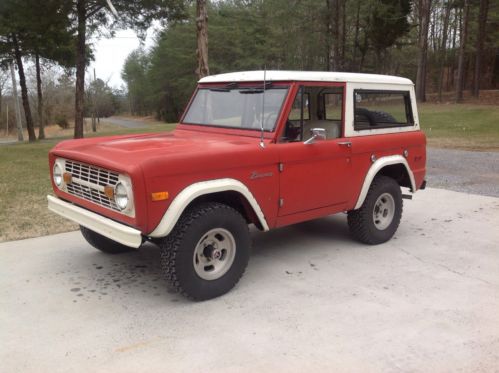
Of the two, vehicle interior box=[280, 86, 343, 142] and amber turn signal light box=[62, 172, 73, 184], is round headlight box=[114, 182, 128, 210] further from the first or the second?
vehicle interior box=[280, 86, 343, 142]

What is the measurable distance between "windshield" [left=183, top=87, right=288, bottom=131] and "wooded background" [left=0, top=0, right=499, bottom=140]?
38.7 ft

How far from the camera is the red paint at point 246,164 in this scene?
3318 millimetres

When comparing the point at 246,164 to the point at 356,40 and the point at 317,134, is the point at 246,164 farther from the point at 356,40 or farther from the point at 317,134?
the point at 356,40

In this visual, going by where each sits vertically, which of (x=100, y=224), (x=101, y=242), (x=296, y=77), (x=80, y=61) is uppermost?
(x=80, y=61)

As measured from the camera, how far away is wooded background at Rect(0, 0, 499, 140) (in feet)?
52.6

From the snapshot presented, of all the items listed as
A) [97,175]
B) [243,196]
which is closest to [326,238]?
[243,196]

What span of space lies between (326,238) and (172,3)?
12.5m

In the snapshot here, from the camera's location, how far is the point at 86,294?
385cm

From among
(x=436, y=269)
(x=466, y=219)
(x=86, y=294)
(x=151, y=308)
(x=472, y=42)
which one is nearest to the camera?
(x=151, y=308)

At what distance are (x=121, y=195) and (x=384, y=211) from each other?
10.2 ft

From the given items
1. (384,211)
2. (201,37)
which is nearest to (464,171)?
(384,211)

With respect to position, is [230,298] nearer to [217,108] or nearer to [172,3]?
[217,108]

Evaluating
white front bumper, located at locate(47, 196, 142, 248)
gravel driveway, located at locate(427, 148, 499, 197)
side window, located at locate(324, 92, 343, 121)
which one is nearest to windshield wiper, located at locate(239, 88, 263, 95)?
side window, located at locate(324, 92, 343, 121)

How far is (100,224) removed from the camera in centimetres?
358
